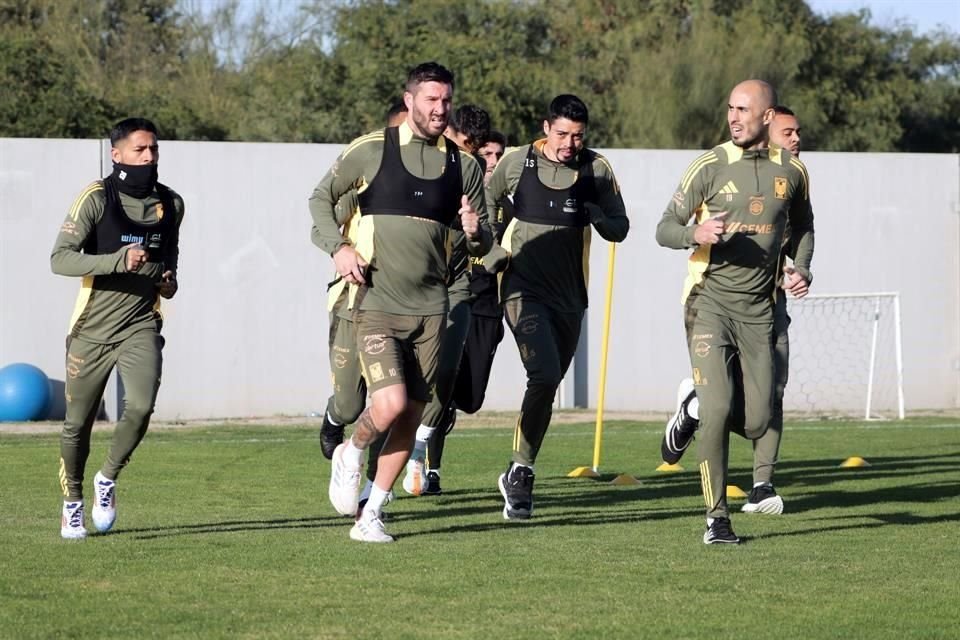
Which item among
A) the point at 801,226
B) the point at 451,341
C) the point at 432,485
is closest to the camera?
the point at 801,226

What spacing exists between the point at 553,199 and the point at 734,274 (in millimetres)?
1396

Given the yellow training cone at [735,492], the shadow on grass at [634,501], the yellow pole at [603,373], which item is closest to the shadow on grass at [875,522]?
the shadow on grass at [634,501]

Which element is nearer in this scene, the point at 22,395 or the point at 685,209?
the point at 685,209

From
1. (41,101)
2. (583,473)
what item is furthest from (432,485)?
(41,101)

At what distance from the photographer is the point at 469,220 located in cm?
782

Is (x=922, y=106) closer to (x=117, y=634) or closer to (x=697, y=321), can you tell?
(x=697, y=321)

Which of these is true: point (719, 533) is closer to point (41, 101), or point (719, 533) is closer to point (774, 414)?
point (774, 414)

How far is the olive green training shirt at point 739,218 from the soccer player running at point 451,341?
1.27 meters

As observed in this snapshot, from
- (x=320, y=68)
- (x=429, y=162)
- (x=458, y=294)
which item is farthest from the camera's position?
(x=320, y=68)

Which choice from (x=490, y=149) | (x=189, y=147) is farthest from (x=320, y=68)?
(x=490, y=149)

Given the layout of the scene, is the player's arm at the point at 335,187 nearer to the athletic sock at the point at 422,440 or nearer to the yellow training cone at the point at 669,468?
the athletic sock at the point at 422,440

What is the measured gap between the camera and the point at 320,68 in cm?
3578

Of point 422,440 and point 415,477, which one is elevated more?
point 422,440

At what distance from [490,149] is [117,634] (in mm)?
5406
